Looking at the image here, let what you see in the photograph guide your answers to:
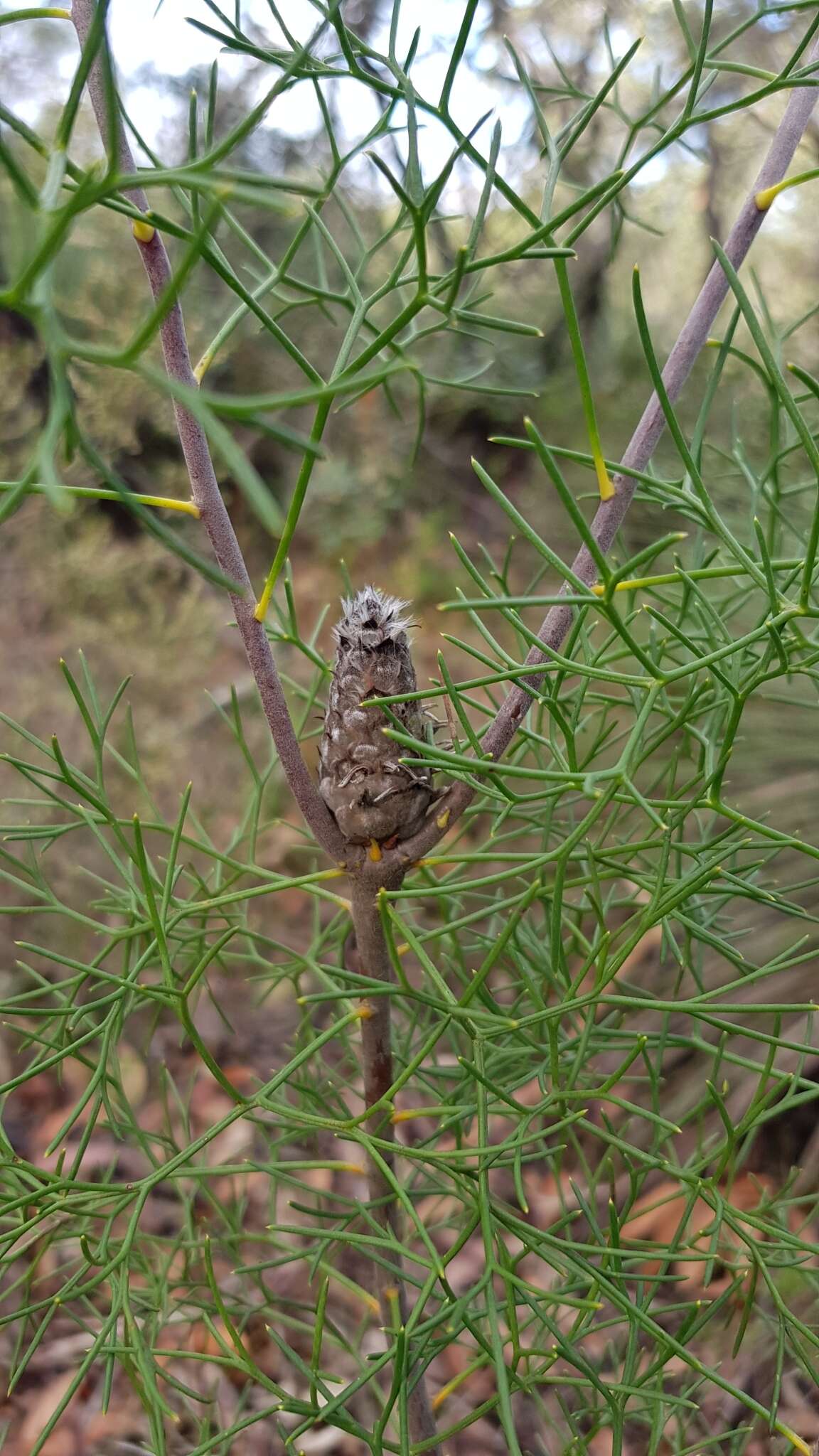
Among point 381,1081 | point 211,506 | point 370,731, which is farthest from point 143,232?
point 381,1081

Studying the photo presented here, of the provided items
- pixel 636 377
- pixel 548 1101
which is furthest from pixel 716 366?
pixel 636 377

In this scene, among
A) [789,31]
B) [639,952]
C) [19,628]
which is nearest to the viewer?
[639,952]

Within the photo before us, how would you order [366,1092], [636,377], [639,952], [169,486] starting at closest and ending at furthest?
[366,1092] → [639,952] → [169,486] → [636,377]

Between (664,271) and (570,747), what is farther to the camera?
(664,271)

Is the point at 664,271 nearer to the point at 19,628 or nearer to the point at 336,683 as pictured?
the point at 19,628

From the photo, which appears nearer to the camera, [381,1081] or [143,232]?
[143,232]

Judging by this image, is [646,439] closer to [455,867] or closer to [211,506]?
[211,506]

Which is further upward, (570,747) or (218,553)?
(218,553)
